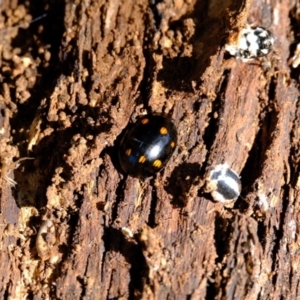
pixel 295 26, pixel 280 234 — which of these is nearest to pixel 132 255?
pixel 280 234

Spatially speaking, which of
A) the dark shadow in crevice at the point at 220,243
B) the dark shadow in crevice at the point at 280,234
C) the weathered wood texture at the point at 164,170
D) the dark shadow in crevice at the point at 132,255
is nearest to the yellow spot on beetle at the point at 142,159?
the weathered wood texture at the point at 164,170

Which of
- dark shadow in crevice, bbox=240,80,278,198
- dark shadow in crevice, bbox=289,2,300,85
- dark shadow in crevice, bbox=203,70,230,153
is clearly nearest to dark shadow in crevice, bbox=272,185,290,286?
dark shadow in crevice, bbox=240,80,278,198

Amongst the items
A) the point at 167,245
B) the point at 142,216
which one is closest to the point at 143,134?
the point at 142,216

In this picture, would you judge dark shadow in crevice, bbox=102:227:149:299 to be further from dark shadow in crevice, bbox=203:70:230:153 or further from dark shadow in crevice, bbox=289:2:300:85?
dark shadow in crevice, bbox=289:2:300:85

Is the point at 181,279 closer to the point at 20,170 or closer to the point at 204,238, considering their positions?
the point at 204,238

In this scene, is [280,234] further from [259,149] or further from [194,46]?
[194,46]

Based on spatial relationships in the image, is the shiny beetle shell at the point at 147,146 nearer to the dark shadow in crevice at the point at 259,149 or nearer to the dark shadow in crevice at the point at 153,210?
the dark shadow in crevice at the point at 153,210
